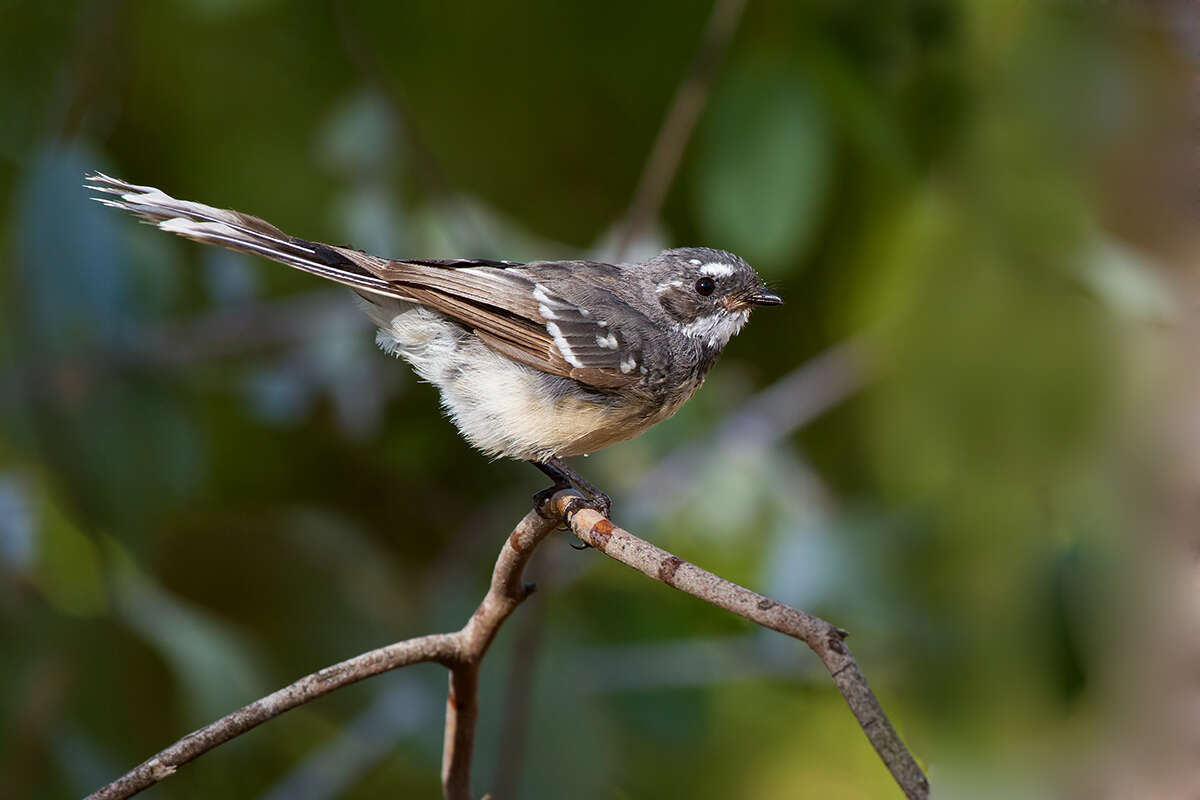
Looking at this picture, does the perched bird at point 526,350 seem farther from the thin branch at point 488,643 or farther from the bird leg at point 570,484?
the thin branch at point 488,643

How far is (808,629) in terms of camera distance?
1432 millimetres

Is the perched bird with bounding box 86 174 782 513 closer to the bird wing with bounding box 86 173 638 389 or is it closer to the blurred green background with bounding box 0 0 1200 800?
the bird wing with bounding box 86 173 638 389

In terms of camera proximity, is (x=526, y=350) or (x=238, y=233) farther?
(x=526, y=350)

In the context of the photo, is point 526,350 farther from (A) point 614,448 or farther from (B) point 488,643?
(A) point 614,448

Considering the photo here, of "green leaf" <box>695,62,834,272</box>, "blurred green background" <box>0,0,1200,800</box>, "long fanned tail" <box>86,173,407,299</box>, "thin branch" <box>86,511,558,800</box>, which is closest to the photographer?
"thin branch" <box>86,511,558,800</box>

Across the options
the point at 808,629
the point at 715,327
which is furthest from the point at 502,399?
the point at 808,629

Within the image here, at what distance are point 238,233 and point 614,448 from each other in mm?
2161

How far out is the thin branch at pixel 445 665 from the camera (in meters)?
1.56

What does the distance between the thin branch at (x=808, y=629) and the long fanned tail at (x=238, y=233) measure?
0.90 m

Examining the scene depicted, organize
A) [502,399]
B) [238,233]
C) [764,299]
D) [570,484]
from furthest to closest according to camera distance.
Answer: [764,299] < [570,484] < [502,399] < [238,233]

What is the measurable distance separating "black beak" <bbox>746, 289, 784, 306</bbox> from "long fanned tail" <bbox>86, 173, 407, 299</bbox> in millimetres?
918

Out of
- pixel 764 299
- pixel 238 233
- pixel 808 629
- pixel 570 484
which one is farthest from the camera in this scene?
pixel 764 299

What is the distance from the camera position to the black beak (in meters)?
2.90

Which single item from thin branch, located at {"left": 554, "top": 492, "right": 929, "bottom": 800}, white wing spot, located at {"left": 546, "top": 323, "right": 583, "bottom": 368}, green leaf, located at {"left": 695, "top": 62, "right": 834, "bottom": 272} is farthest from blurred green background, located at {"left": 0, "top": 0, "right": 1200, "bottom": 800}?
thin branch, located at {"left": 554, "top": 492, "right": 929, "bottom": 800}
